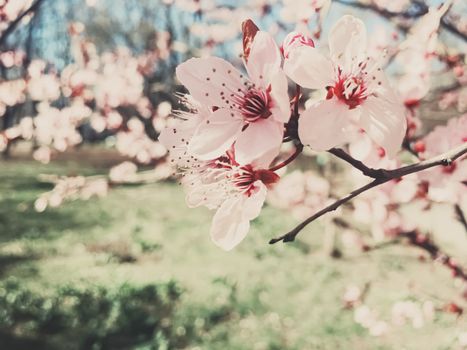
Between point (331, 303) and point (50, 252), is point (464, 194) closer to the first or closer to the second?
point (331, 303)

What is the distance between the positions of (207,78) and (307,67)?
174 millimetres

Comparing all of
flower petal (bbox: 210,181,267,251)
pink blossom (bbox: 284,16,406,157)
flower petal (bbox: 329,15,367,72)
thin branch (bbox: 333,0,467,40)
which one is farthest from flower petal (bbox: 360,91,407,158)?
thin branch (bbox: 333,0,467,40)

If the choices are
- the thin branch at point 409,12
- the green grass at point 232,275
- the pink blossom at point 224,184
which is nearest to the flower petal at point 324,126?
the pink blossom at point 224,184

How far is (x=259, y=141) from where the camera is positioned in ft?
2.67

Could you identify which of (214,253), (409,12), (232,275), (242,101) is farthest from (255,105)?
(214,253)

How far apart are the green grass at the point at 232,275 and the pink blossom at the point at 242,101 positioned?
2.27 m

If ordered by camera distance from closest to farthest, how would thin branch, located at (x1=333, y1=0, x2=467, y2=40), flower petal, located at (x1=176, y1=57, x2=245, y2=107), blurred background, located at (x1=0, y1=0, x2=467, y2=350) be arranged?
flower petal, located at (x1=176, y1=57, x2=245, y2=107) → thin branch, located at (x1=333, y1=0, x2=467, y2=40) → blurred background, located at (x1=0, y1=0, x2=467, y2=350)

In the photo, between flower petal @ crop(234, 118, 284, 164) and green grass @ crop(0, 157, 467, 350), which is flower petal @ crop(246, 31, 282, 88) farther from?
green grass @ crop(0, 157, 467, 350)

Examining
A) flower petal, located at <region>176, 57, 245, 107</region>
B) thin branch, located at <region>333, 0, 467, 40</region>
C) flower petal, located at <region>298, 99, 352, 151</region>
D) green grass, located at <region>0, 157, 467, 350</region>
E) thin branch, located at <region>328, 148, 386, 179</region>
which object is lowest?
green grass, located at <region>0, 157, 467, 350</region>

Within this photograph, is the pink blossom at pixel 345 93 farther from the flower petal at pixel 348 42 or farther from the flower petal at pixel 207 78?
the flower petal at pixel 207 78

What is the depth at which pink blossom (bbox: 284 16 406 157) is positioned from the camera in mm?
817

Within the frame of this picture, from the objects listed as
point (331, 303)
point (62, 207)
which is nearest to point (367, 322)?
point (331, 303)

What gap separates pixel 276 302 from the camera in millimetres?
4844

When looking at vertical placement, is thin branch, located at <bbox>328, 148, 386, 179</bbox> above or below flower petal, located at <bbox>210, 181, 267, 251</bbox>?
above
